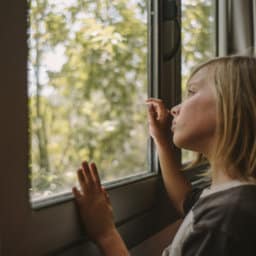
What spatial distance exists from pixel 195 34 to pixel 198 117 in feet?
2.27

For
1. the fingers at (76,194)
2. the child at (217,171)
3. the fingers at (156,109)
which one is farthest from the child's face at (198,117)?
the fingers at (76,194)

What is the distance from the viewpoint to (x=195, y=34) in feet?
5.01

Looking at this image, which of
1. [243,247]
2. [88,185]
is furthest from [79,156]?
[243,247]

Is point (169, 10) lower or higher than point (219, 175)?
higher

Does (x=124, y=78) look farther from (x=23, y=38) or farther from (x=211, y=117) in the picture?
(x=23, y=38)

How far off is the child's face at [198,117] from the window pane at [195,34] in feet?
1.19

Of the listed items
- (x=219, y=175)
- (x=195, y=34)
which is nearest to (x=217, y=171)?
(x=219, y=175)

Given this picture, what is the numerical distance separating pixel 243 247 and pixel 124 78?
0.56 metres

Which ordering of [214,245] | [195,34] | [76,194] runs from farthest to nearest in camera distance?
[195,34], [76,194], [214,245]

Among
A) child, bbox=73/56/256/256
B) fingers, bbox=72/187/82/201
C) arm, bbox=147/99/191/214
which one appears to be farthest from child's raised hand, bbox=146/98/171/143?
fingers, bbox=72/187/82/201

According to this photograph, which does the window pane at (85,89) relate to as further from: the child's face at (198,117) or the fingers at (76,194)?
the child's face at (198,117)

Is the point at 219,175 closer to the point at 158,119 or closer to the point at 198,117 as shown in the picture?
the point at 198,117

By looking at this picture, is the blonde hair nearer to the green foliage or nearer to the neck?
the neck

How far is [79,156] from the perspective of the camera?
951mm
